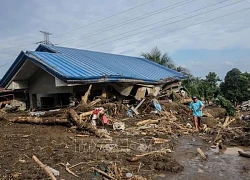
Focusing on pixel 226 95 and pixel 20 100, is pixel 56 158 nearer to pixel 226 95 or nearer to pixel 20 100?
pixel 20 100

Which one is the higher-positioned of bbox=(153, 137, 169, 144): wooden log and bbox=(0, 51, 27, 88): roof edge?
bbox=(0, 51, 27, 88): roof edge

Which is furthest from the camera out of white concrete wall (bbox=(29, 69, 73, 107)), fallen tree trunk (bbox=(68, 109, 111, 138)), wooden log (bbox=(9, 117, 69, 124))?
white concrete wall (bbox=(29, 69, 73, 107))

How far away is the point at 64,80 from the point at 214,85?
2551 cm

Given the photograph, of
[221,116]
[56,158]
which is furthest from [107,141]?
[221,116]

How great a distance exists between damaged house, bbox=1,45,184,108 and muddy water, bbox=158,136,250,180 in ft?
21.9

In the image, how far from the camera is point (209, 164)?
294 inches

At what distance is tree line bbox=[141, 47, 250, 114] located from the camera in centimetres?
2696

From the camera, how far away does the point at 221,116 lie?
63.0 ft

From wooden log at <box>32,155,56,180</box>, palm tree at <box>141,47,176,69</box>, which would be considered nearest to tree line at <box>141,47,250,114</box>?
palm tree at <box>141,47,176,69</box>

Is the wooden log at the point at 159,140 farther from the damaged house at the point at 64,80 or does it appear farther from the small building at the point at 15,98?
the small building at the point at 15,98

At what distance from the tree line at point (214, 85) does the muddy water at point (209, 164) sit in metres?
15.6

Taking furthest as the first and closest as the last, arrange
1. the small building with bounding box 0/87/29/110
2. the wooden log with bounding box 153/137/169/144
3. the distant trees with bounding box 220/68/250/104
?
the distant trees with bounding box 220/68/250/104
the small building with bounding box 0/87/29/110
the wooden log with bounding box 153/137/169/144

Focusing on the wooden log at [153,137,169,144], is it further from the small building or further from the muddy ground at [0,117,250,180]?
the small building

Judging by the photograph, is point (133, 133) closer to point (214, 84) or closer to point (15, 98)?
point (15, 98)
